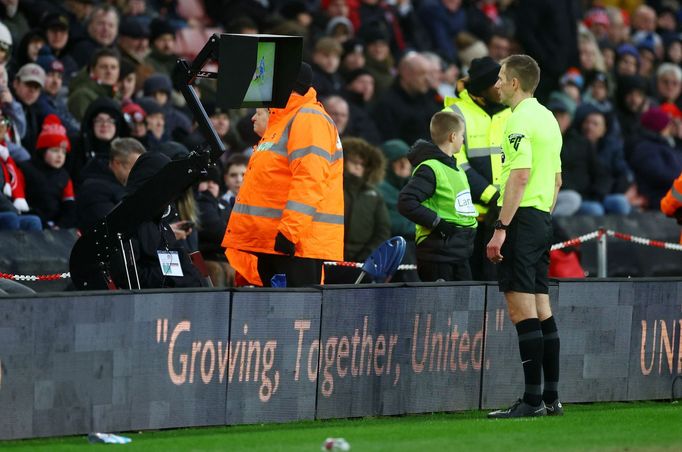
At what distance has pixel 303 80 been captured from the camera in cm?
1118

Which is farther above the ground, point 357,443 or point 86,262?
point 86,262

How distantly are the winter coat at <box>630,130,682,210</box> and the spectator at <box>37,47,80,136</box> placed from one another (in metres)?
7.44

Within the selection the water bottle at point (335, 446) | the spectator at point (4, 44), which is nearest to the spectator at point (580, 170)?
the spectator at point (4, 44)

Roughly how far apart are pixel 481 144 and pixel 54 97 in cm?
492

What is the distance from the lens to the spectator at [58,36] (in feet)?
53.5

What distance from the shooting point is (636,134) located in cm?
2094

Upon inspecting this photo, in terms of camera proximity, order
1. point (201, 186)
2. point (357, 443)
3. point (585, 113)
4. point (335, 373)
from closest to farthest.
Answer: point (357, 443), point (335, 373), point (201, 186), point (585, 113)

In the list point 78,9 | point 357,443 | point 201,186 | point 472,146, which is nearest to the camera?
point 357,443

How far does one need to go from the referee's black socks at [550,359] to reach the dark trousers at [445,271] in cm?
166

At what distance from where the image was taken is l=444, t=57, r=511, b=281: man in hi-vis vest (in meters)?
12.8

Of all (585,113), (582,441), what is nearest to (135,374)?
(582,441)

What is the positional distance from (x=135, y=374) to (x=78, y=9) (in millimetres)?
8730

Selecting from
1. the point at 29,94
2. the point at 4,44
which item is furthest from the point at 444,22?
the point at 4,44

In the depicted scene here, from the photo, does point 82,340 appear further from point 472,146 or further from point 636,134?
point 636,134
